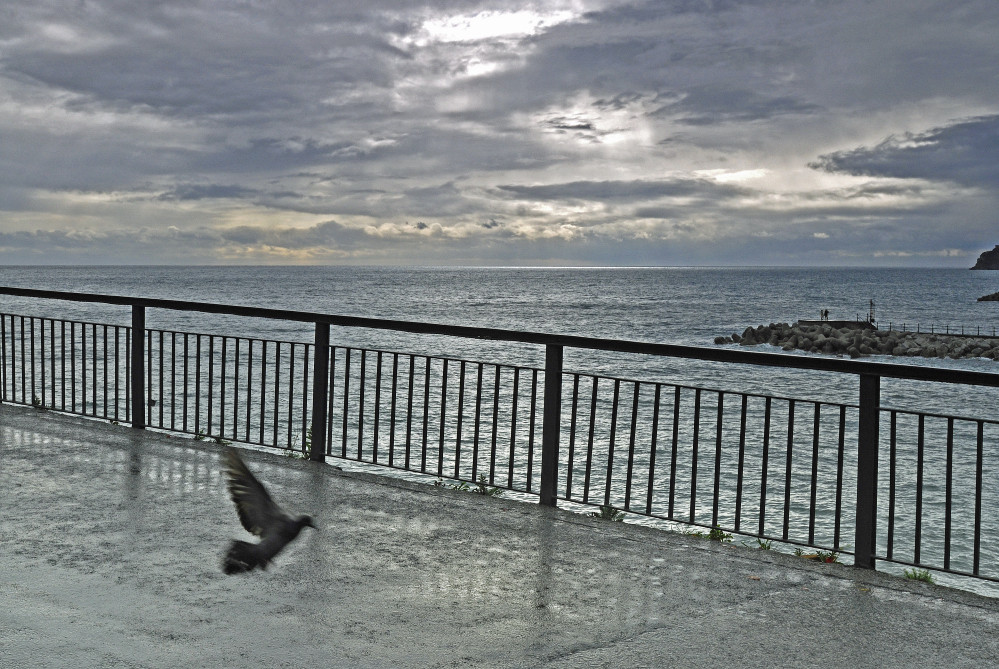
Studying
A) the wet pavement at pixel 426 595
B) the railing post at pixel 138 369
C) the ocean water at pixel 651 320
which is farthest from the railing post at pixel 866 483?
the ocean water at pixel 651 320

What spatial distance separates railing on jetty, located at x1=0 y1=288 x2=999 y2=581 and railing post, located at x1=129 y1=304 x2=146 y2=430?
0.08 ft

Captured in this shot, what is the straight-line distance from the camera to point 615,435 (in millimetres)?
13195

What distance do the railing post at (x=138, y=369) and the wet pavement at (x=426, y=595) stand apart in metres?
1.96

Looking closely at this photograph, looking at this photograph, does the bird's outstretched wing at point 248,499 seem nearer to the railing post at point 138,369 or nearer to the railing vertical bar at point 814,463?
the railing vertical bar at point 814,463

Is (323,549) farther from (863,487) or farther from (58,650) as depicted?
(863,487)

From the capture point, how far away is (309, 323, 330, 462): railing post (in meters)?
6.47

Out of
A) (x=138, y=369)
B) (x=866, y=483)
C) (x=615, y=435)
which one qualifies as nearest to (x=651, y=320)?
(x=615, y=435)

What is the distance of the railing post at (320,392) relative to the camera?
6469 mm

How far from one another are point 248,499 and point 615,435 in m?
10.3

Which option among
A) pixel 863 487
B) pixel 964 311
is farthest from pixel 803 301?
pixel 863 487

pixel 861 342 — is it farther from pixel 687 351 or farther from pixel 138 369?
pixel 687 351

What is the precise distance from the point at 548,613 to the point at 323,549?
54.0 inches

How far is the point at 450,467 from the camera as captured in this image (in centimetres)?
1706

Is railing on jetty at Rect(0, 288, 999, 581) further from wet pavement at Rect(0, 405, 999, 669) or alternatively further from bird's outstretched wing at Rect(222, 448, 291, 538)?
bird's outstretched wing at Rect(222, 448, 291, 538)
